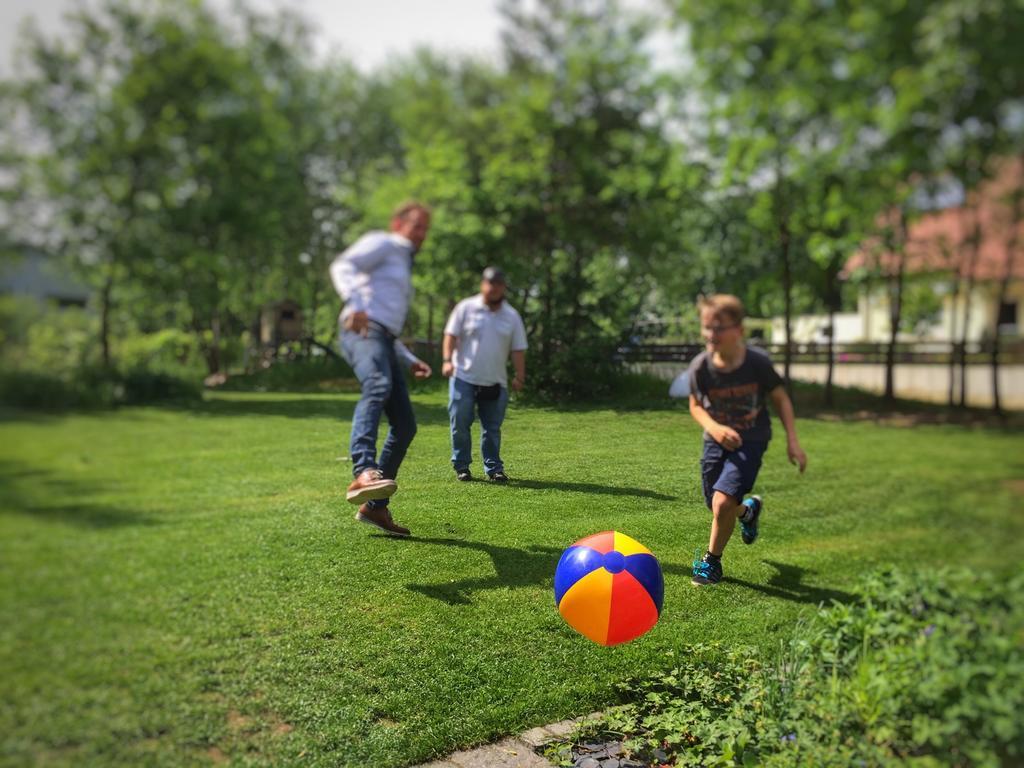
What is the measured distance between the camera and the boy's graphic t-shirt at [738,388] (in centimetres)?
374

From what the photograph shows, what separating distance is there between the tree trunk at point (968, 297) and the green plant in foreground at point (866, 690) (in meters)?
0.86

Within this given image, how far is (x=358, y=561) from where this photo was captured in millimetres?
3193

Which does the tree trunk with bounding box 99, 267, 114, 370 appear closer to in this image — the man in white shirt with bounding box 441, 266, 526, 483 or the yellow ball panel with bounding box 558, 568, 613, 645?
the man in white shirt with bounding box 441, 266, 526, 483

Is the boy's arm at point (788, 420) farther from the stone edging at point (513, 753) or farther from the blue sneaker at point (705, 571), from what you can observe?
the stone edging at point (513, 753)

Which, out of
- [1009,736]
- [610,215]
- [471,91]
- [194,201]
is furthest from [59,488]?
[1009,736]

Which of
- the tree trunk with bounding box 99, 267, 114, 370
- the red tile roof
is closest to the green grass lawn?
the tree trunk with bounding box 99, 267, 114, 370

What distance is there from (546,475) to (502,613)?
66cm

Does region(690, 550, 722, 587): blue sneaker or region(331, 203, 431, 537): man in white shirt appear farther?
region(690, 550, 722, 587): blue sneaker

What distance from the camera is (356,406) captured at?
328 centimetres

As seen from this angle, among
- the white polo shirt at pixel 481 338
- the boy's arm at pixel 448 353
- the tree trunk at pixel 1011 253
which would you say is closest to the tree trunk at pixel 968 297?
the tree trunk at pixel 1011 253

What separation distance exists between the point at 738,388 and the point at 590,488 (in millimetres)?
844

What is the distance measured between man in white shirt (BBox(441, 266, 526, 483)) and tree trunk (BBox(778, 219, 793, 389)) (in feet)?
4.98

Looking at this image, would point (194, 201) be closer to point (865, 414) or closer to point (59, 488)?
point (59, 488)

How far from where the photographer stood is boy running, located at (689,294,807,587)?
147 inches
